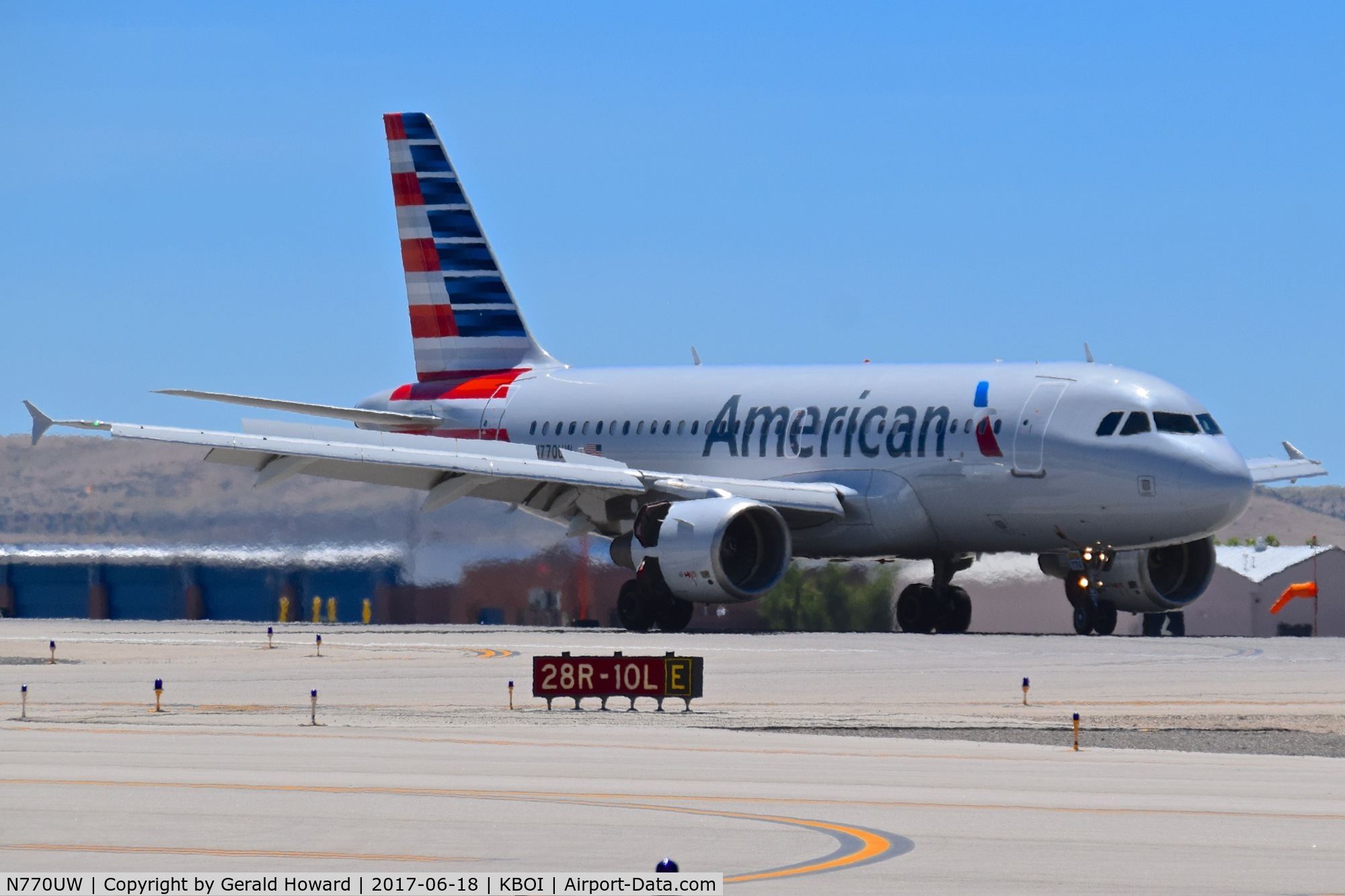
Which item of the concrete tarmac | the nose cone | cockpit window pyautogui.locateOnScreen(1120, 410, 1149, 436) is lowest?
the concrete tarmac

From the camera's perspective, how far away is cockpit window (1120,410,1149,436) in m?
40.4

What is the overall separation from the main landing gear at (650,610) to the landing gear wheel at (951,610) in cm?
506

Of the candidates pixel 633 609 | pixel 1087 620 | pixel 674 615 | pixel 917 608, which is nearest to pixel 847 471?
pixel 917 608

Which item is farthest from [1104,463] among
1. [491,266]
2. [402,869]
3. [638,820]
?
[402,869]

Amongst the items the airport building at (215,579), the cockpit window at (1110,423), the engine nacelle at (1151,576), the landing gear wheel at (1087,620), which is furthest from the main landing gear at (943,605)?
the airport building at (215,579)

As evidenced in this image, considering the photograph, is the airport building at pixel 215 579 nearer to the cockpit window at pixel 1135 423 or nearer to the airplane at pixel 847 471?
the airplane at pixel 847 471

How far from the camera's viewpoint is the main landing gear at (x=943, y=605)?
4525cm

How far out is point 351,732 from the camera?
21.7 meters

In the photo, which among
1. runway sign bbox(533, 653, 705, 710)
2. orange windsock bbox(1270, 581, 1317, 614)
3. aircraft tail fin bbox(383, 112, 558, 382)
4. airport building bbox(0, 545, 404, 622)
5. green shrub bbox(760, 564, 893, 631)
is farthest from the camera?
aircraft tail fin bbox(383, 112, 558, 382)

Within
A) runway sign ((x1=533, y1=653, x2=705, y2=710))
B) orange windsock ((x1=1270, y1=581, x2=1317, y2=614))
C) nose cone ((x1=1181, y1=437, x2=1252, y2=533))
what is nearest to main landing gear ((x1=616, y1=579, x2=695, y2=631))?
nose cone ((x1=1181, y1=437, x2=1252, y2=533))

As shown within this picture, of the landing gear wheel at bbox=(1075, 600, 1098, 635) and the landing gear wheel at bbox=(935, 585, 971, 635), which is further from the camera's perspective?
the landing gear wheel at bbox=(935, 585, 971, 635)

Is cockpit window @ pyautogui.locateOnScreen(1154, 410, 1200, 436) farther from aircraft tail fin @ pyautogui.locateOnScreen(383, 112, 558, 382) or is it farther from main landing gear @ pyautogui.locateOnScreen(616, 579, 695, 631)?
aircraft tail fin @ pyautogui.locateOnScreen(383, 112, 558, 382)

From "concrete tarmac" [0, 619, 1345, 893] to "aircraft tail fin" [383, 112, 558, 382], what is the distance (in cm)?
2004

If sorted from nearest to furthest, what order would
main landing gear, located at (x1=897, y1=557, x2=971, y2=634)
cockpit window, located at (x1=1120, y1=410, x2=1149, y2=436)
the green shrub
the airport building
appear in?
cockpit window, located at (x1=1120, y1=410, x2=1149, y2=436), main landing gear, located at (x1=897, y1=557, x2=971, y2=634), the green shrub, the airport building
